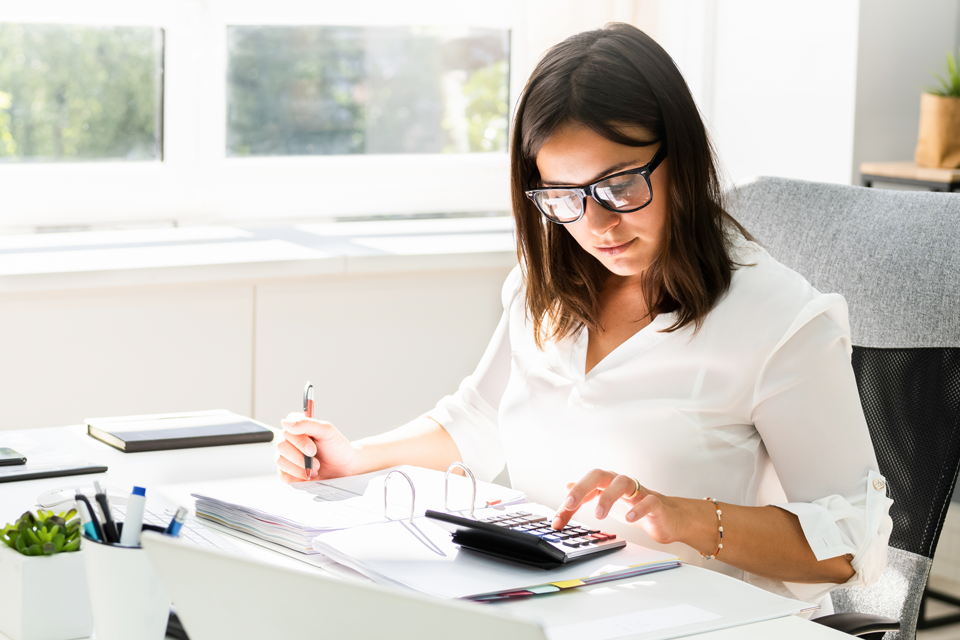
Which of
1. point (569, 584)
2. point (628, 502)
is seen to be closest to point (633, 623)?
→ point (569, 584)

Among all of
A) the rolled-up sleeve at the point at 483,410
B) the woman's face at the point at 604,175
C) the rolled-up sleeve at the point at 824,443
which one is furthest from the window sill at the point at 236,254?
the rolled-up sleeve at the point at 824,443

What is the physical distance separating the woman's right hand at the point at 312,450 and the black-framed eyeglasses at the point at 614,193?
1.23ft

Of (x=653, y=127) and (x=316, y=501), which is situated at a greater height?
(x=653, y=127)

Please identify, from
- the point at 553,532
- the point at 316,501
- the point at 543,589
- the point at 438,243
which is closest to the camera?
the point at 543,589

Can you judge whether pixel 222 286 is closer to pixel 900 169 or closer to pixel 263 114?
pixel 263 114

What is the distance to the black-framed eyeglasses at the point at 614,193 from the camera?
1.20m

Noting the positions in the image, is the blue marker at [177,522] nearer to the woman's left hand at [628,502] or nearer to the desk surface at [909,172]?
the woman's left hand at [628,502]

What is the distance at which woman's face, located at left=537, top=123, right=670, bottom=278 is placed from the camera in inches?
47.5

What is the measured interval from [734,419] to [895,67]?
5.65 ft

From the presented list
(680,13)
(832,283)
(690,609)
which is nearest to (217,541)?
(690,609)

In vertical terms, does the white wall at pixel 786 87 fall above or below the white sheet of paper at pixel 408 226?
above

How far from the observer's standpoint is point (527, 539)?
3.07ft

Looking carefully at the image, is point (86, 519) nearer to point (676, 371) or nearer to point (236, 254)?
point (676, 371)


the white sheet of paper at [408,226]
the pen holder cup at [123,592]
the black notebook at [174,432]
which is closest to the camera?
the pen holder cup at [123,592]
